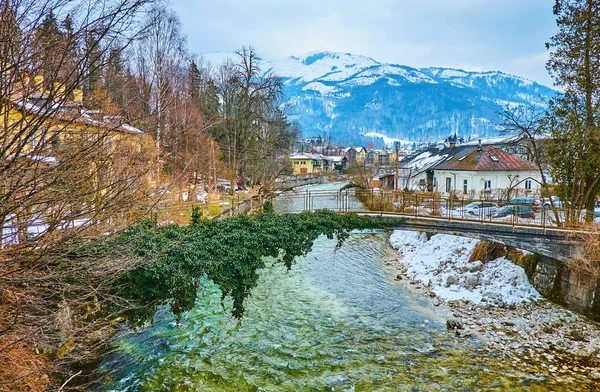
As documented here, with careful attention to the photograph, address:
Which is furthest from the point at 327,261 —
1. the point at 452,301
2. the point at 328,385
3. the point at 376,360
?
the point at 328,385

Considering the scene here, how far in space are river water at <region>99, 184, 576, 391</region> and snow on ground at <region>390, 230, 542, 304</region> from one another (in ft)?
6.43

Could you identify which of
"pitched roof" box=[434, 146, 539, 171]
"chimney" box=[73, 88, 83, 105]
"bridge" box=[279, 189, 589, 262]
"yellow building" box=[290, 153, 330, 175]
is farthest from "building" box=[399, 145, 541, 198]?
"yellow building" box=[290, 153, 330, 175]

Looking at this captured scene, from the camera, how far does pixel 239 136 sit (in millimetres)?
33219

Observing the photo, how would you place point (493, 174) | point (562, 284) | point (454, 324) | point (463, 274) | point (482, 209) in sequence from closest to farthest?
point (454, 324)
point (562, 284)
point (482, 209)
point (463, 274)
point (493, 174)

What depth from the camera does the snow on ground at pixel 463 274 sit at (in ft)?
49.2

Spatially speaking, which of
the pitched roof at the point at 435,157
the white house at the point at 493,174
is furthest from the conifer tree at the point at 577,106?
the pitched roof at the point at 435,157

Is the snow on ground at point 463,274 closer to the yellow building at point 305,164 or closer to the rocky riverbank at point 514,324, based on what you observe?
the rocky riverbank at point 514,324

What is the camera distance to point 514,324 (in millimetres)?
12562

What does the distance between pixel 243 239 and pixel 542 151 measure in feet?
48.0

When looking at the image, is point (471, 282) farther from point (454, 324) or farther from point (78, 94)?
point (78, 94)

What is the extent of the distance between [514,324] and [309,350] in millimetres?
7007

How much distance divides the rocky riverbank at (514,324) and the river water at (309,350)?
59 centimetres

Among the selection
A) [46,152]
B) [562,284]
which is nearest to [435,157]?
[562,284]

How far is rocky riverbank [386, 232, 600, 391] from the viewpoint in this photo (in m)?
10.1
